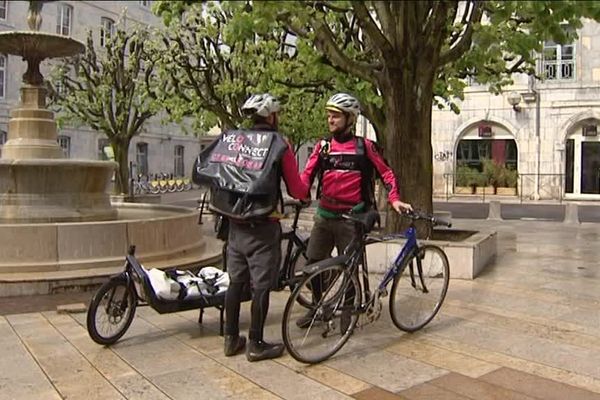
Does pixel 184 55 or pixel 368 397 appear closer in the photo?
pixel 368 397

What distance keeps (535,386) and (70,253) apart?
5586mm

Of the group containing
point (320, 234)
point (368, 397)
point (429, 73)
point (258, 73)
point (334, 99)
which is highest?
point (258, 73)

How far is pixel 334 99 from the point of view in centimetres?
518

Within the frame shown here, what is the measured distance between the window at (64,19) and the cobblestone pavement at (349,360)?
3272cm

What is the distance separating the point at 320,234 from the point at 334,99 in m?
1.15

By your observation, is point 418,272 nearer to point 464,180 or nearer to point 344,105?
point 344,105

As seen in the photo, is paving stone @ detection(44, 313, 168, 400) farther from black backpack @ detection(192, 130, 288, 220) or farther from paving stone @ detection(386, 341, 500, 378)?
paving stone @ detection(386, 341, 500, 378)

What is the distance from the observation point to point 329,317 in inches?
190

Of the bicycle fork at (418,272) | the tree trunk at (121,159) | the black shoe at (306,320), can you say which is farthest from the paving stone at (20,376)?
the tree trunk at (121,159)

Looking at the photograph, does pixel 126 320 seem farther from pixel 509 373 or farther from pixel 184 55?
pixel 184 55

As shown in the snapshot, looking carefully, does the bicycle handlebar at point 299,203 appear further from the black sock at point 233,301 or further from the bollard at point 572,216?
the bollard at point 572,216

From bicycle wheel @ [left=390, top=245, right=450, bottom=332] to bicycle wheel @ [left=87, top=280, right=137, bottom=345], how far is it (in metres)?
2.16

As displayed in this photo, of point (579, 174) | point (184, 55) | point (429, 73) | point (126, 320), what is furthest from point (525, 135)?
point (126, 320)

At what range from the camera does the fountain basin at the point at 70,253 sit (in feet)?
23.8
